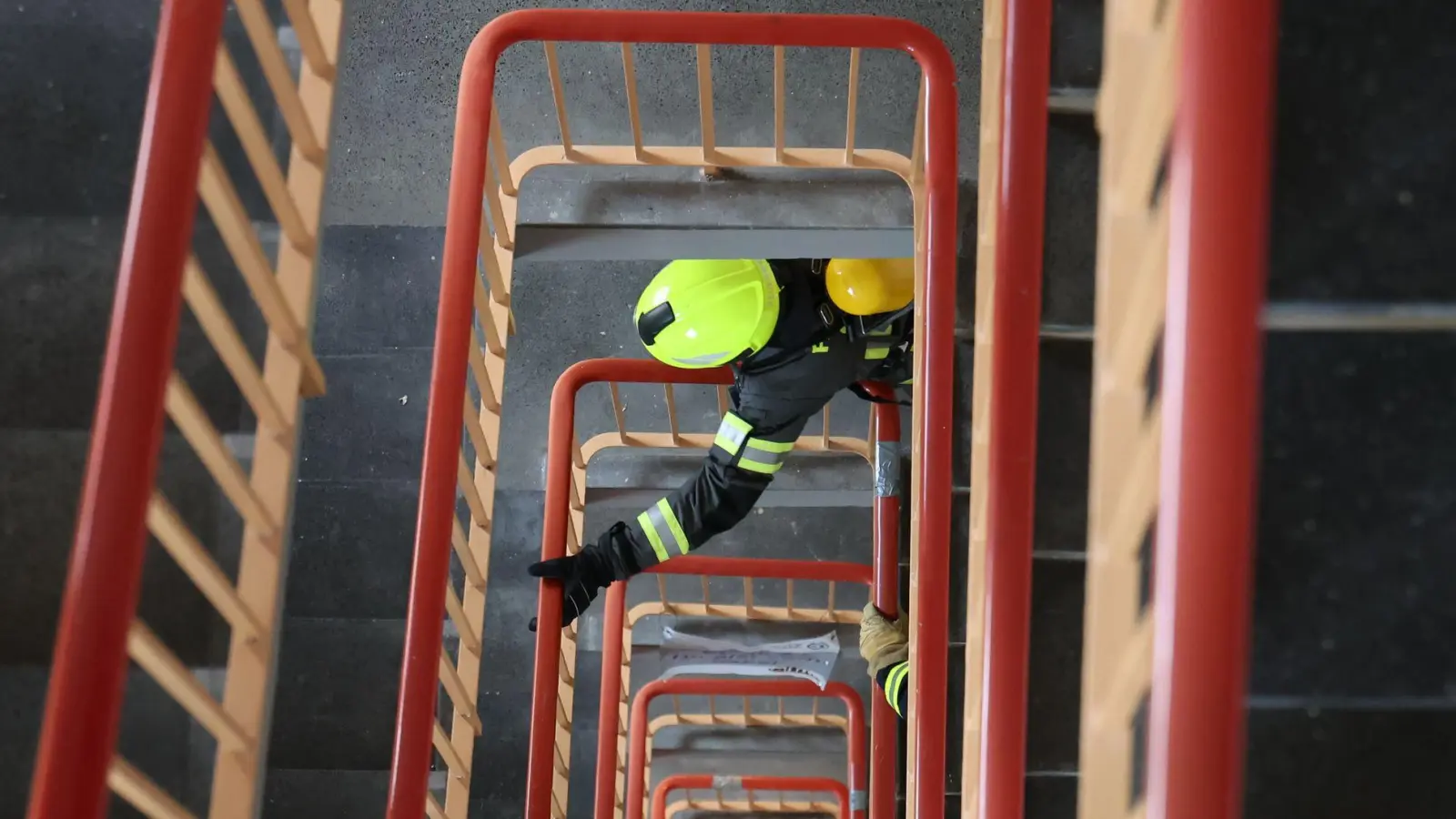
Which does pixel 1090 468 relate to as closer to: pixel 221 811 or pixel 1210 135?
pixel 1210 135

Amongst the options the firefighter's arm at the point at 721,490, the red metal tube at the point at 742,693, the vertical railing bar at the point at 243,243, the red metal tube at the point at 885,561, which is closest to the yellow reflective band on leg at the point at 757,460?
the firefighter's arm at the point at 721,490

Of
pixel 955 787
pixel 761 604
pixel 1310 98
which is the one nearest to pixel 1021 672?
pixel 1310 98

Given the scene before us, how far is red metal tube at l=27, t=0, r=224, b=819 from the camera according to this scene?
3.75 ft

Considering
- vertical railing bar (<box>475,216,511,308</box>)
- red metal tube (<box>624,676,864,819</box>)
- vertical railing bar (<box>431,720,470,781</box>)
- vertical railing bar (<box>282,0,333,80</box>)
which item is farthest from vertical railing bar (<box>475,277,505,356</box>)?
red metal tube (<box>624,676,864,819</box>)

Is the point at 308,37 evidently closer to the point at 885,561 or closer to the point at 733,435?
the point at 733,435

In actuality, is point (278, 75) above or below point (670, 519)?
above

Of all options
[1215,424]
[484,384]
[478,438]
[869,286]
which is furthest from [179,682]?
[869,286]

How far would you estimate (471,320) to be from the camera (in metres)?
1.99

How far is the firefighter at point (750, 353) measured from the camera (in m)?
2.84

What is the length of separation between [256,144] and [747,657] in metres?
3.17

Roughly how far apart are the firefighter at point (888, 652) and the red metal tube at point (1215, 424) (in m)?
2.35

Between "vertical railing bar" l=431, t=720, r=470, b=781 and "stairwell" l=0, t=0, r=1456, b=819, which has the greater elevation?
"stairwell" l=0, t=0, r=1456, b=819

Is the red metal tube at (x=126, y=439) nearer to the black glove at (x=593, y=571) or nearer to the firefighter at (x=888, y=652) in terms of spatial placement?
the black glove at (x=593, y=571)

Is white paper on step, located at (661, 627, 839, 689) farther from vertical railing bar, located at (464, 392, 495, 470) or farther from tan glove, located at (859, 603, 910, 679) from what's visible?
vertical railing bar, located at (464, 392, 495, 470)
